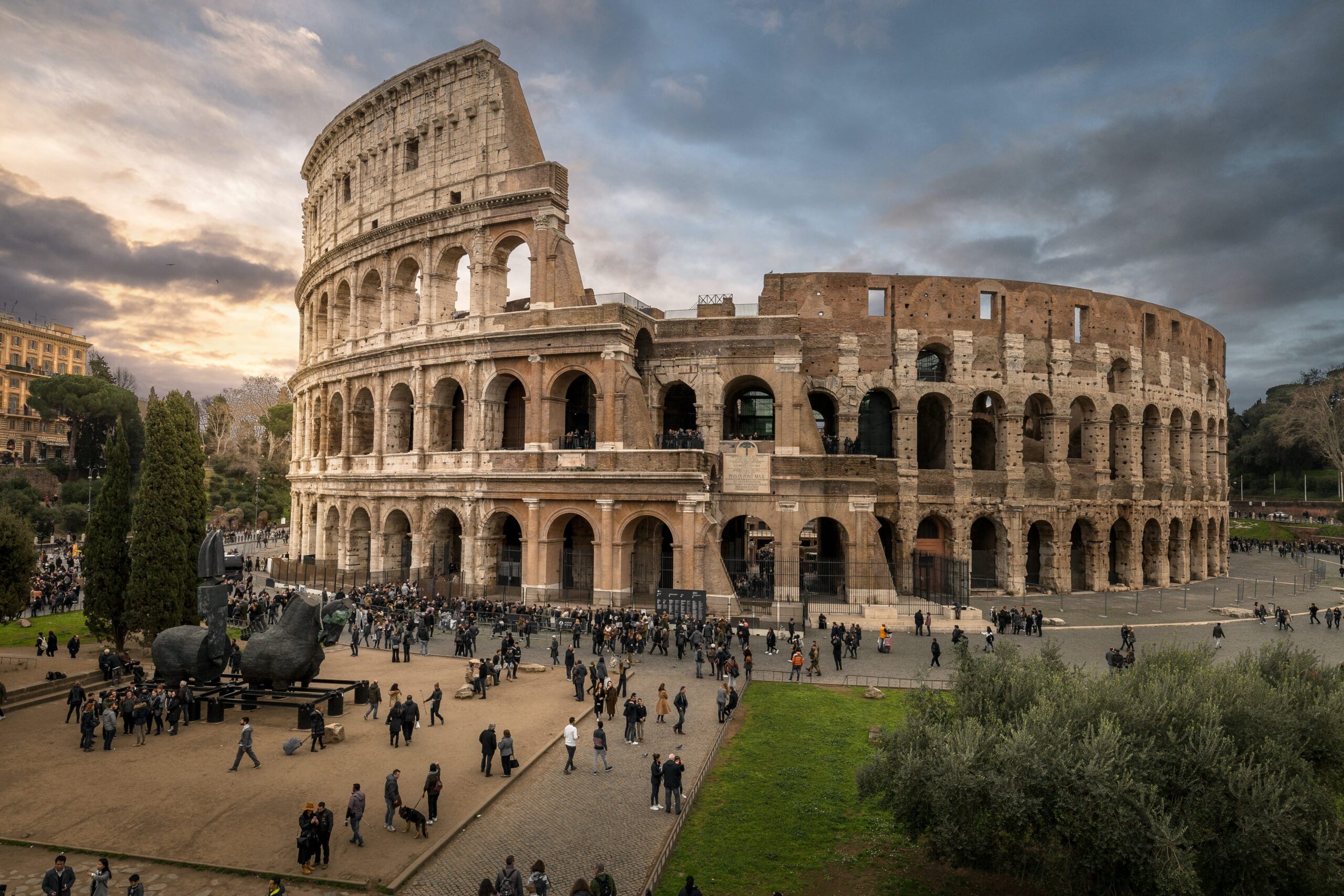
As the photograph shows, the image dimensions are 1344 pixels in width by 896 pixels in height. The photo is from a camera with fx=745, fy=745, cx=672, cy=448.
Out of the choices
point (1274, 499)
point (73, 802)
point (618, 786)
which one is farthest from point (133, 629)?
point (1274, 499)

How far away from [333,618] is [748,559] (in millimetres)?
23091

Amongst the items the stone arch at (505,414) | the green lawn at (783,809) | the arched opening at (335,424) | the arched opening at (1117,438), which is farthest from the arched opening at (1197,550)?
the arched opening at (335,424)

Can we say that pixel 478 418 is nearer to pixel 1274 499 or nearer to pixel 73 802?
pixel 73 802

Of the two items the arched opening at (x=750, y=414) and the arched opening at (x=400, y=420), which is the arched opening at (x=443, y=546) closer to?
the arched opening at (x=400, y=420)

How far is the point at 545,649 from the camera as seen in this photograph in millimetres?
25578

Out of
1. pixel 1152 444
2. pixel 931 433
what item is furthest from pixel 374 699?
pixel 1152 444

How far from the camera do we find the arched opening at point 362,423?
126 feet

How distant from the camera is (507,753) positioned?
558 inches

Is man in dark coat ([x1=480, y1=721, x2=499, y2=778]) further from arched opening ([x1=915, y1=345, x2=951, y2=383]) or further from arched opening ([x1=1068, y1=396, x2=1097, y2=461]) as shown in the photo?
arched opening ([x1=1068, y1=396, x2=1097, y2=461])

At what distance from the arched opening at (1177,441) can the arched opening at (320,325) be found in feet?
165

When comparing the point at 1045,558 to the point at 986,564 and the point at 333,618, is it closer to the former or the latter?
the point at 986,564

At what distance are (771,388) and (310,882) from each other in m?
26.5

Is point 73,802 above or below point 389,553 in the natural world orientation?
below

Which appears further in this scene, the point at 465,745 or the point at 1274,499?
the point at 1274,499
